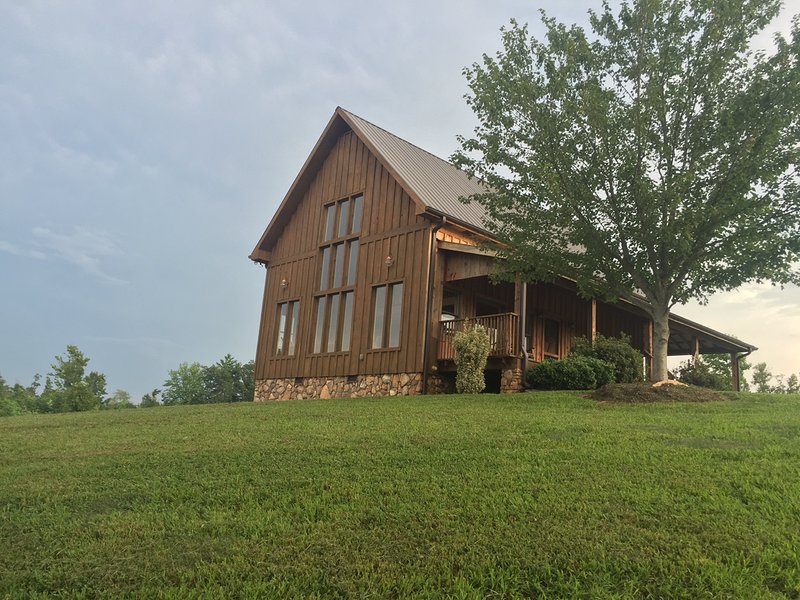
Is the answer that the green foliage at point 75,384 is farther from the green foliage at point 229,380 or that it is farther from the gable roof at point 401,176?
the green foliage at point 229,380

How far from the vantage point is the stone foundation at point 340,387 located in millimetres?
15062

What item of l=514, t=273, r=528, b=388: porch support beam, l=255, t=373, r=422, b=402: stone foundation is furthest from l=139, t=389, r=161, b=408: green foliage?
l=514, t=273, r=528, b=388: porch support beam

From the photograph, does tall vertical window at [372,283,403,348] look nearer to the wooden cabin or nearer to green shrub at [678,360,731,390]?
the wooden cabin

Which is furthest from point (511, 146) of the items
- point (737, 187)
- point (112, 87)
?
point (112, 87)

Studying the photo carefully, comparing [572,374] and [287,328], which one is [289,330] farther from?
[572,374]

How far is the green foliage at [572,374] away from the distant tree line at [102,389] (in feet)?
54.7

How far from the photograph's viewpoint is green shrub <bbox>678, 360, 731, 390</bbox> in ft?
61.2

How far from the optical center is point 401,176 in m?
16.3

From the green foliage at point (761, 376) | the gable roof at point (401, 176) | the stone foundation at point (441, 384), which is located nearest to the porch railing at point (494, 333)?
the stone foundation at point (441, 384)

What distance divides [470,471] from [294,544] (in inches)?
77.3

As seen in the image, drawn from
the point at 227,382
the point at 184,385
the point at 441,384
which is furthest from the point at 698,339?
the point at 184,385

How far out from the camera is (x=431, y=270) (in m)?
15.3

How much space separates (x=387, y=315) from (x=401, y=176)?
3.60 metres

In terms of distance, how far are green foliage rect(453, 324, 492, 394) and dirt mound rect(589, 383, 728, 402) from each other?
3.00 m
